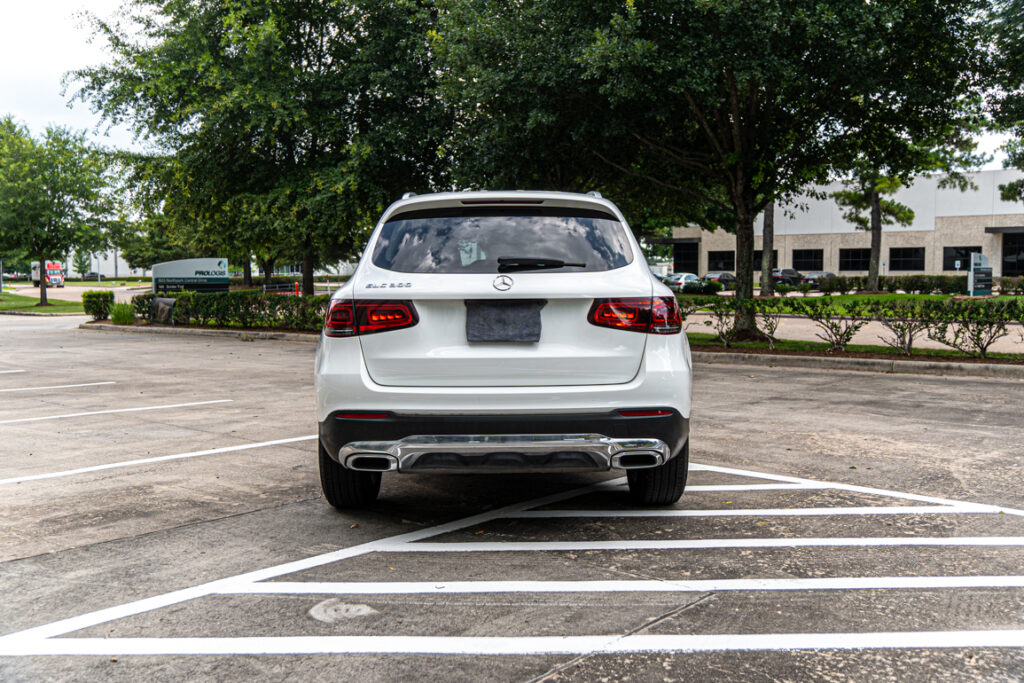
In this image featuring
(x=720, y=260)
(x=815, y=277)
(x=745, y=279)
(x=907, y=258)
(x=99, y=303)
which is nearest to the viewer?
(x=745, y=279)

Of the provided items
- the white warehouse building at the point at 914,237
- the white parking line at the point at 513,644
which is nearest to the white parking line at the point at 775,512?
the white parking line at the point at 513,644

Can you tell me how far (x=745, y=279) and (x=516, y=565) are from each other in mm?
14614

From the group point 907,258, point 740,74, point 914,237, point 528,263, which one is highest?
point 914,237

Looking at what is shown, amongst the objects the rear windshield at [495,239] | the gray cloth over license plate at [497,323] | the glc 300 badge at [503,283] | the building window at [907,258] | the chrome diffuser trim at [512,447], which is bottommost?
the chrome diffuser trim at [512,447]

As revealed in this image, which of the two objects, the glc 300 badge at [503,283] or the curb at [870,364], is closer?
the glc 300 badge at [503,283]

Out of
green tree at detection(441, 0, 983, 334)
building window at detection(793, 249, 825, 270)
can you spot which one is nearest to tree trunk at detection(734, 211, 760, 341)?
green tree at detection(441, 0, 983, 334)

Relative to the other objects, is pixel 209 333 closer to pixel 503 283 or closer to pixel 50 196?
pixel 503 283

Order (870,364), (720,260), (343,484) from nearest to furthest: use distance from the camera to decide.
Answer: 1. (343,484)
2. (870,364)
3. (720,260)

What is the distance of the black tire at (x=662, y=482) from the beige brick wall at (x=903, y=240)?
48.6 m

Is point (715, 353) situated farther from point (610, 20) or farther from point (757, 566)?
point (757, 566)

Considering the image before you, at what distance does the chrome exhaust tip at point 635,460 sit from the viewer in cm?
443

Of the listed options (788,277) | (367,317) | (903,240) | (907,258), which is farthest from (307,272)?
(907,258)

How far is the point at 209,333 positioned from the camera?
24.6m

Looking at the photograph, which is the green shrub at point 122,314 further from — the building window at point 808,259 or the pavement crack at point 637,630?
the building window at point 808,259
